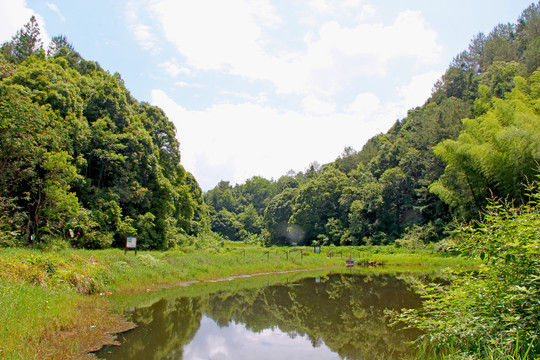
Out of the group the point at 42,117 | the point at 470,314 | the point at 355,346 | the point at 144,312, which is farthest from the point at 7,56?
the point at 470,314

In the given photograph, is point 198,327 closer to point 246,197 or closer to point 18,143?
point 18,143

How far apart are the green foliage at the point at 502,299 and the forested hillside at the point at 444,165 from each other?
1590 centimetres

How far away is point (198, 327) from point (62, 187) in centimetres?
1362

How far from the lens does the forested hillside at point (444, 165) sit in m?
20.7

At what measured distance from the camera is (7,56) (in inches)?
1560

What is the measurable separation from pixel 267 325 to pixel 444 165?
1552 inches

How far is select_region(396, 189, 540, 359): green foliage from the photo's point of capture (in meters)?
4.21

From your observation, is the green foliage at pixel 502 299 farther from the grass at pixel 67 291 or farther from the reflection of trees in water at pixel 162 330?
the grass at pixel 67 291

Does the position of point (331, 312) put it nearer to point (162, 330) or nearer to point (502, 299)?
point (162, 330)

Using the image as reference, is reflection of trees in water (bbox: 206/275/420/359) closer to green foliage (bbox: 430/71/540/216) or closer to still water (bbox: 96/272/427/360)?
still water (bbox: 96/272/427/360)

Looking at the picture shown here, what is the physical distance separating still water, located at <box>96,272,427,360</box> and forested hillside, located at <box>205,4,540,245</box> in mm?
9427

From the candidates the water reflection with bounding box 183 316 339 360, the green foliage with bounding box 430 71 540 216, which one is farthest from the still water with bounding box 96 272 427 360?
the green foliage with bounding box 430 71 540 216

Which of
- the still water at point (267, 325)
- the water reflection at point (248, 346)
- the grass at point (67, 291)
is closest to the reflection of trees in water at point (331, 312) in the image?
the still water at point (267, 325)

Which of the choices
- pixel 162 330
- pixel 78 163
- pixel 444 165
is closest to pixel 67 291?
pixel 162 330
